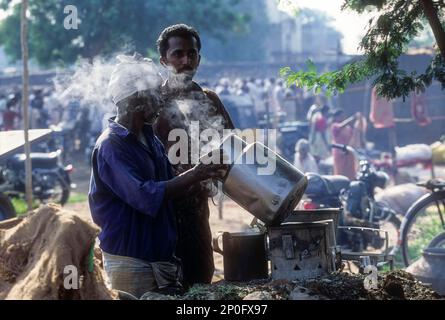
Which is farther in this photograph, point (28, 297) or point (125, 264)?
point (125, 264)

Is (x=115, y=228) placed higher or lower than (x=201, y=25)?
lower

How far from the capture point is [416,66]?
72.2 feet

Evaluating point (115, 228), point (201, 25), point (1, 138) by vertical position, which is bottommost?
point (115, 228)

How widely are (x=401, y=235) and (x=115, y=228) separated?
422 cm

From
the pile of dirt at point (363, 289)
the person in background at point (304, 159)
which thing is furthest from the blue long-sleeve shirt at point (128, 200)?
the person in background at point (304, 159)

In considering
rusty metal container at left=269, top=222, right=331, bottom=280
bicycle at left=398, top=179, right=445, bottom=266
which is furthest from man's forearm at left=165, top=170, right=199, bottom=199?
bicycle at left=398, top=179, right=445, bottom=266

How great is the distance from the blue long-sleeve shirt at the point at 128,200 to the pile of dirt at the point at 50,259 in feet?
1.58

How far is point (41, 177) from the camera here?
39.8ft

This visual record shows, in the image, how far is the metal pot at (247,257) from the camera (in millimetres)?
4305

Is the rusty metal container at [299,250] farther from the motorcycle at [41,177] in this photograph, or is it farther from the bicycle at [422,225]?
the motorcycle at [41,177]

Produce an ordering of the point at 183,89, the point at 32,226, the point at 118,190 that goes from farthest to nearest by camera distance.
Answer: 1. the point at 183,89
2. the point at 118,190
3. the point at 32,226

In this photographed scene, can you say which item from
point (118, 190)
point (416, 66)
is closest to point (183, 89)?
point (118, 190)

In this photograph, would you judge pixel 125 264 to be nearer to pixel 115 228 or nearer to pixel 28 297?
pixel 115 228

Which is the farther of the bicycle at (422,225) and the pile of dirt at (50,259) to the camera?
the bicycle at (422,225)
